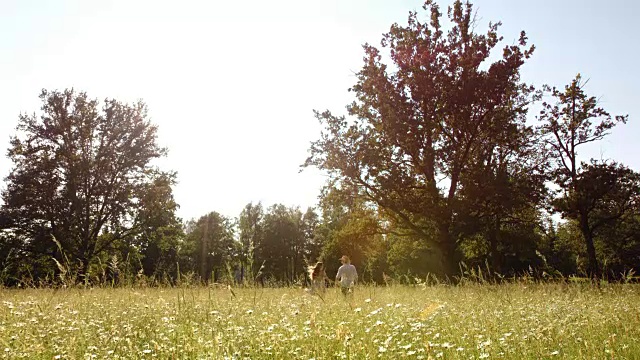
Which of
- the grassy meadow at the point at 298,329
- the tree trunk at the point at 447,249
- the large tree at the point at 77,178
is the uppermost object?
the large tree at the point at 77,178

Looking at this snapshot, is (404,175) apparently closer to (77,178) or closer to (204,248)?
(77,178)

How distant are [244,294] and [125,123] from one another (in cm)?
3088

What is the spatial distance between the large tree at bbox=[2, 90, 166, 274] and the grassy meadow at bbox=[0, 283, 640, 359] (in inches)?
1051

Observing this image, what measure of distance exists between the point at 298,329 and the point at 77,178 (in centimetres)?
3195

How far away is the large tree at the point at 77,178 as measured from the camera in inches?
1189

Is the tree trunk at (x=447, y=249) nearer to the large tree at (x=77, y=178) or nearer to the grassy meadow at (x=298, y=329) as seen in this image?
the grassy meadow at (x=298, y=329)

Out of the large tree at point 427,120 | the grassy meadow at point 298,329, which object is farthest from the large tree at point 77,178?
the grassy meadow at point 298,329

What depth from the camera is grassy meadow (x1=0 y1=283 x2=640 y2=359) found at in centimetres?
411

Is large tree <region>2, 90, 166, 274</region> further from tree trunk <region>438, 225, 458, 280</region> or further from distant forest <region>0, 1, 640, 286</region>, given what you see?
tree trunk <region>438, 225, 458, 280</region>

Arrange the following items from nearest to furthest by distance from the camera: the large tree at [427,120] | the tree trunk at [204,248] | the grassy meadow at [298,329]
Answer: the grassy meadow at [298,329], the large tree at [427,120], the tree trunk at [204,248]

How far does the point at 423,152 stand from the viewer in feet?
74.4

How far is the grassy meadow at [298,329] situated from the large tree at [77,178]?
26.7m

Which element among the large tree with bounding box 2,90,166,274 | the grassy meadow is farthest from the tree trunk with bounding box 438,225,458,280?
the large tree with bounding box 2,90,166,274

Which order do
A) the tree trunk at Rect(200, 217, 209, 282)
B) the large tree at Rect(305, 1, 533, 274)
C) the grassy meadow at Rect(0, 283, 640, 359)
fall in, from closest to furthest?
the grassy meadow at Rect(0, 283, 640, 359) → the large tree at Rect(305, 1, 533, 274) → the tree trunk at Rect(200, 217, 209, 282)
